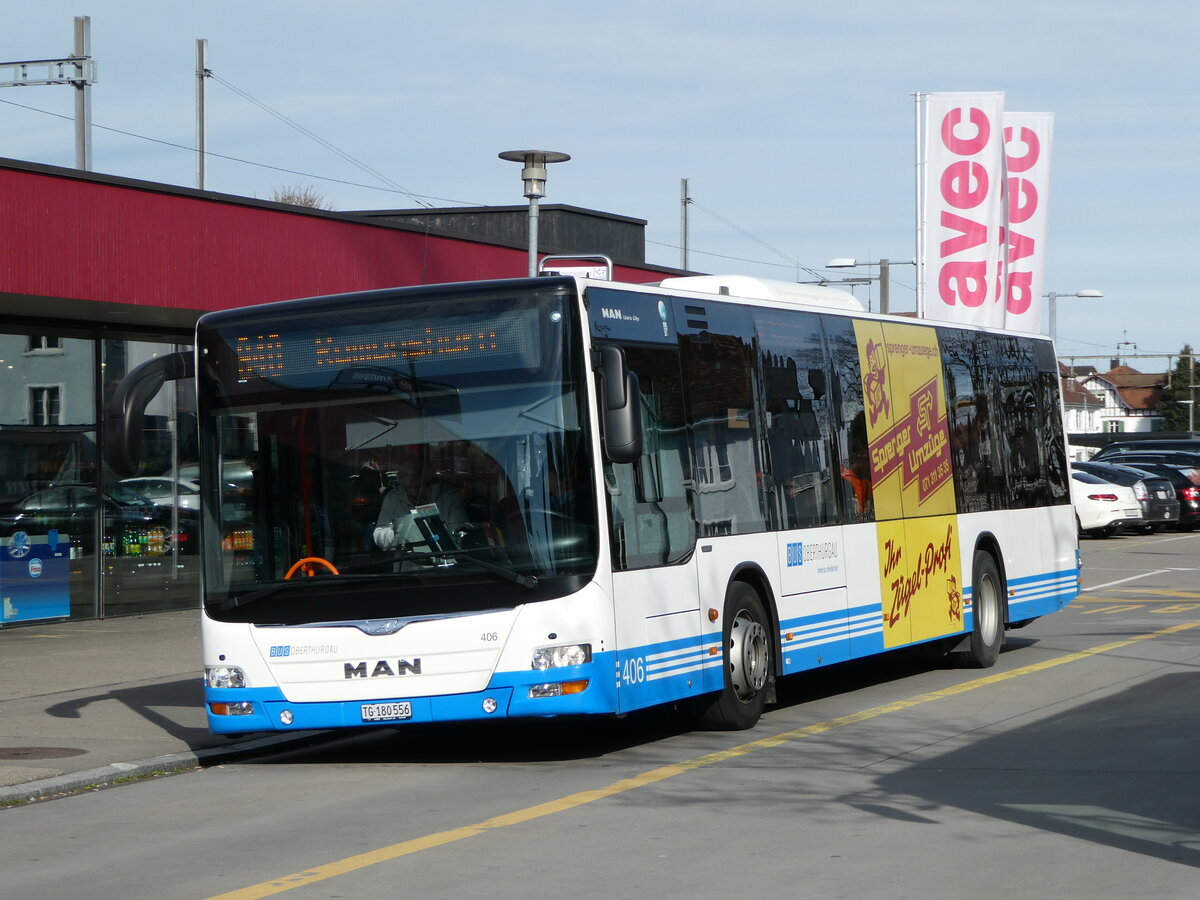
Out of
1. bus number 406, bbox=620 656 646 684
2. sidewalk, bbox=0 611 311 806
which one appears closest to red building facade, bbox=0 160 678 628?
sidewalk, bbox=0 611 311 806

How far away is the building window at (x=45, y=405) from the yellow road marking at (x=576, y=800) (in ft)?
35.7

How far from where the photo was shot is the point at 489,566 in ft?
32.4

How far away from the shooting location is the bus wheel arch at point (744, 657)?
1130cm

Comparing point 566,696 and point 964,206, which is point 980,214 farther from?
point 566,696

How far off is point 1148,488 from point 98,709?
2909cm

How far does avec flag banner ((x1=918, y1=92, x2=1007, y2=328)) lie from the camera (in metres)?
25.2

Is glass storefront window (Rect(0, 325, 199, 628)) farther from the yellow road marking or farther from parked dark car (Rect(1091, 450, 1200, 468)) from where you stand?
parked dark car (Rect(1091, 450, 1200, 468))

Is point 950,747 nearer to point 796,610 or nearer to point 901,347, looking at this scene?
point 796,610

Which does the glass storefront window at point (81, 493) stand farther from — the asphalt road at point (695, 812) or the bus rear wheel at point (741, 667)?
the bus rear wheel at point (741, 667)

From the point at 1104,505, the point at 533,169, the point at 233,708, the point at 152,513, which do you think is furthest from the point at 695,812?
the point at 1104,505

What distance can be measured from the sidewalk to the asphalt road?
32 cm

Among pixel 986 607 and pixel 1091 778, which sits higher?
pixel 986 607

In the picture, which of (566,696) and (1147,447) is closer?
(566,696)

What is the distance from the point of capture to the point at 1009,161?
86.2 feet
